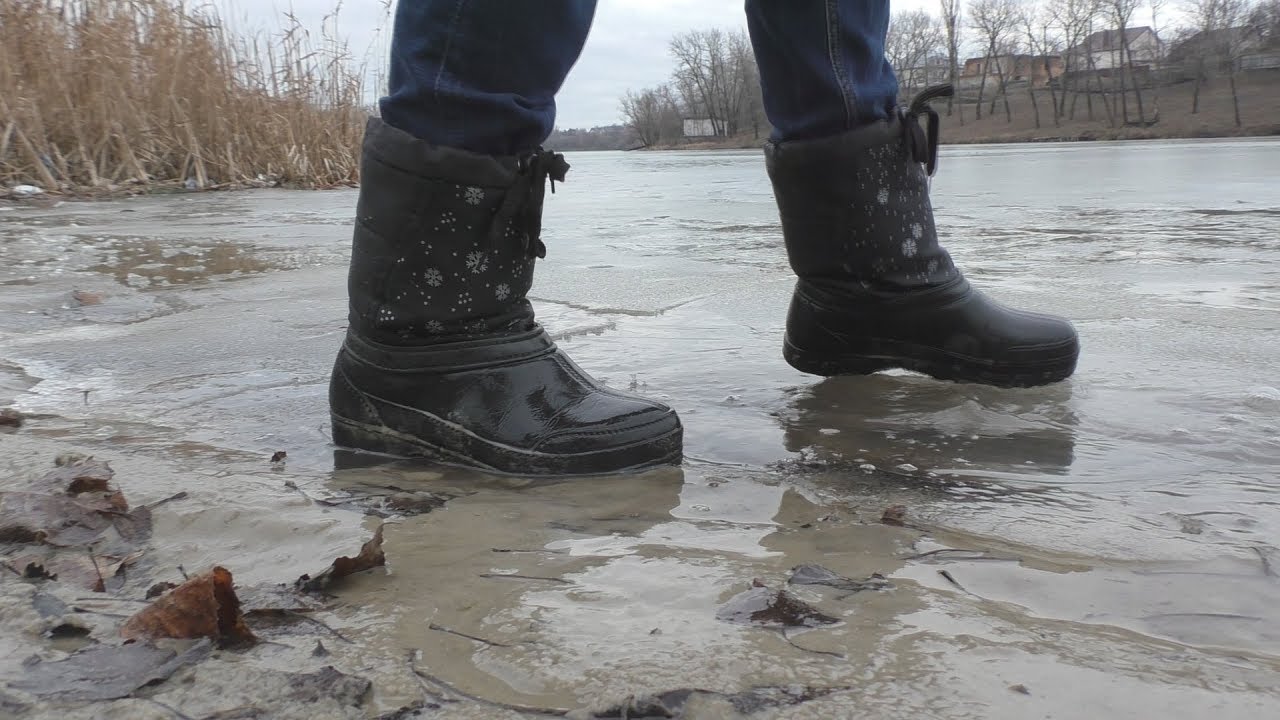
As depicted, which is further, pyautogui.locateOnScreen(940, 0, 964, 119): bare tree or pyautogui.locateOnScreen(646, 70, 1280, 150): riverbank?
pyautogui.locateOnScreen(940, 0, 964, 119): bare tree

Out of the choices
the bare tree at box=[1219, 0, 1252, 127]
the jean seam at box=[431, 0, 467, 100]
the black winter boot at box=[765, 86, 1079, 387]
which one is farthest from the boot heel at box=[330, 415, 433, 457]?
the bare tree at box=[1219, 0, 1252, 127]

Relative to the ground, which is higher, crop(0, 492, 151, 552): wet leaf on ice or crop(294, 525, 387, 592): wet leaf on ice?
crop(0, 492, 151, 552): wet leaf on ice

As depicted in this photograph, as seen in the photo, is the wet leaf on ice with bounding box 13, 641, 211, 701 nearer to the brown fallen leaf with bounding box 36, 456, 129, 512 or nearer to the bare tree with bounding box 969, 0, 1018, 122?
the brown fallen leaf with bounding box 36, 456, 129, 512

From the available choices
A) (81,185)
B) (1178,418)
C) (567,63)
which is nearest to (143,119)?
(81,185)

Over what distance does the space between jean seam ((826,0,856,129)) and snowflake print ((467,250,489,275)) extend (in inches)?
25.8

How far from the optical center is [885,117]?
5.53 feet

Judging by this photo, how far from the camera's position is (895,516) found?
108 cm

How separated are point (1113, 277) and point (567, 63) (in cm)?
206

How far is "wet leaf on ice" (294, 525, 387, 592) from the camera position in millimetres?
875

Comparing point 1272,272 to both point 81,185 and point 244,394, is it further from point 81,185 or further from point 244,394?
point 81,185

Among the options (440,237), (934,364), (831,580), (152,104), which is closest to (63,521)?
(440,237)

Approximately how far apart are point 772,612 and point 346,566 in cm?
39

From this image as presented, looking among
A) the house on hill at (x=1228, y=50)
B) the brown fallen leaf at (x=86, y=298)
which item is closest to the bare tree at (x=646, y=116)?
the house on hill at (x=1228, y=50)

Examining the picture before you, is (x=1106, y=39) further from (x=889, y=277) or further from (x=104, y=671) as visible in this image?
(x=104, y=671)
